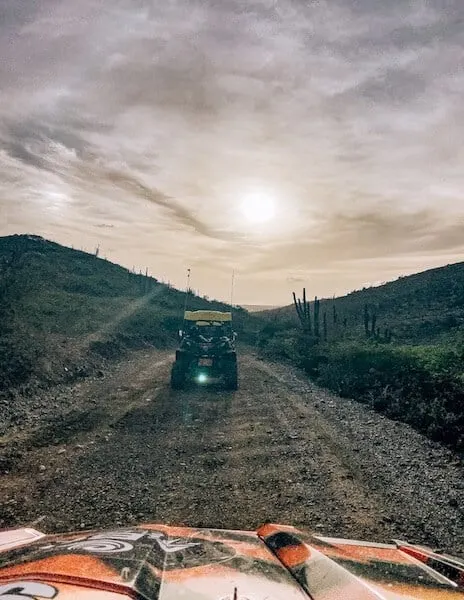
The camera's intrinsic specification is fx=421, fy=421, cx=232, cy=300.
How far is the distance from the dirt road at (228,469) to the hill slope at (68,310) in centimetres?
315

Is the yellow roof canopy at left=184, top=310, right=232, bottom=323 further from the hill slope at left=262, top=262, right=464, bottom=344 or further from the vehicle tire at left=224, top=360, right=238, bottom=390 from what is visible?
the hill slope at left=262, top=262, right=464, bottom=344

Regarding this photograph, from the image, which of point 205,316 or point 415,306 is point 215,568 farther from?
point 415,306

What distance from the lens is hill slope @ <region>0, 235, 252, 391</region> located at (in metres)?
13.7

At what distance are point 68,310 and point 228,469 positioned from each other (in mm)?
19433

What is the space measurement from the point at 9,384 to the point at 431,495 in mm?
9947

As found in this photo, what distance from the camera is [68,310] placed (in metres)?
23.8

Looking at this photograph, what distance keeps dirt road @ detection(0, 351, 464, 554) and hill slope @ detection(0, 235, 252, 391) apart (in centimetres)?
315

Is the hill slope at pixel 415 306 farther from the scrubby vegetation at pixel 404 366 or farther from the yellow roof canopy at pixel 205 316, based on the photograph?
the yellow roof canopy at pixel 205 316

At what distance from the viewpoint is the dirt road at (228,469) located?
5246 millimetres

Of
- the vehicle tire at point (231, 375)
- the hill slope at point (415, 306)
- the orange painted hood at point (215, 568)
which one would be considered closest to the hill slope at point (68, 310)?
the vehicle tire at point (231, 375)

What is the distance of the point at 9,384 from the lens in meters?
10.9

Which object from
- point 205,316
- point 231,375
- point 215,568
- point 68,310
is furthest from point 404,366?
point 68,310

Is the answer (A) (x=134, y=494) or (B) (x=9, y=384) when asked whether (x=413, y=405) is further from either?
(B) (x=9, y=384)

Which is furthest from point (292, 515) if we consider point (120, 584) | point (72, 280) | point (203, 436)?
point (72, 280)
